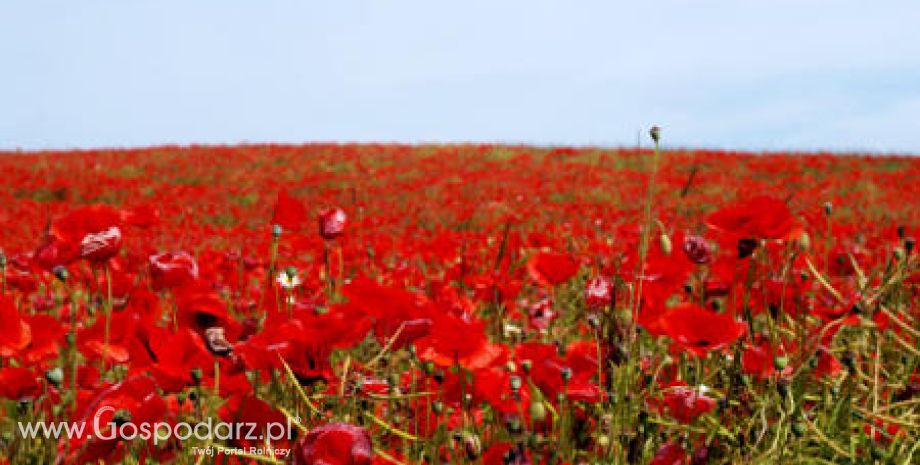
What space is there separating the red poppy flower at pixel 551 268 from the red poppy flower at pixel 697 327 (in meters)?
0.53

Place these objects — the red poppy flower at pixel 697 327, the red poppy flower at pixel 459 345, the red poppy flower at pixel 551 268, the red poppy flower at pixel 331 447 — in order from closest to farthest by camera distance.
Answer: the red poppy flower at pixel 331 447, the red poppy flower at pixel 459 345, the red poppy flower at pixel 697 327, the red poppy flower at pixel 551 268

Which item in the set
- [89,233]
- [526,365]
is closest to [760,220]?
[526,365]

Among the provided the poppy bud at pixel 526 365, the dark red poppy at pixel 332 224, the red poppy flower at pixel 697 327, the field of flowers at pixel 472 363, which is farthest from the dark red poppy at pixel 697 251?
the dark red poppy at pixel 332 224

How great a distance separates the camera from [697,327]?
130 cm

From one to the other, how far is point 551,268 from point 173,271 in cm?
80

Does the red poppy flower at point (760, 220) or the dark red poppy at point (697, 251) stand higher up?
the red poppy flower at point (760, 220)

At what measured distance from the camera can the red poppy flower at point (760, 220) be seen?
1.45 meters

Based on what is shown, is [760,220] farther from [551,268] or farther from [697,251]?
[551,268]

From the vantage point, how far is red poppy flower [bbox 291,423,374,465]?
889 mm

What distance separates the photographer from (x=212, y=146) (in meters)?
18.4

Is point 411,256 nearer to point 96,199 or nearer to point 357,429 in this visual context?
point 357,429

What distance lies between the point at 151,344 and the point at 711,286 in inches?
48.4

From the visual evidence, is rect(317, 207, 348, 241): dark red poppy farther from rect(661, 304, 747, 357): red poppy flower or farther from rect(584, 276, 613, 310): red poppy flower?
rect(661, 304, 747, 357): red poppy flower

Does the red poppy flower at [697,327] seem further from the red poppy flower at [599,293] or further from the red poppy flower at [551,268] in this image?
the red poppy flower at [551,268]
